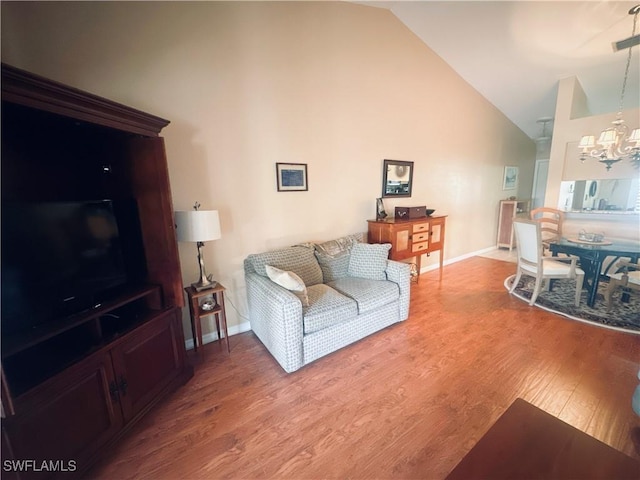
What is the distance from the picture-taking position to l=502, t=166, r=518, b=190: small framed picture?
5477mm

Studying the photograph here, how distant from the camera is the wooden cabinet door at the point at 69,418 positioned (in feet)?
3.45

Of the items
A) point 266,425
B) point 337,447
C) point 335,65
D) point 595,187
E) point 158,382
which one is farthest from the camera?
point 595,187

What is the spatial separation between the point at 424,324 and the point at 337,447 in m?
1.61

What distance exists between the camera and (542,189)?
6.28m

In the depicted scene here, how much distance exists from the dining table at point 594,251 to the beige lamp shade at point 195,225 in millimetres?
3725

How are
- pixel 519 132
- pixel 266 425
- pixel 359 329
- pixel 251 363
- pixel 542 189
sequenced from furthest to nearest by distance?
pixel 542 189 → pixel 519 132 → pixel 359 329 → pixel 251 363 → pixel 266 425

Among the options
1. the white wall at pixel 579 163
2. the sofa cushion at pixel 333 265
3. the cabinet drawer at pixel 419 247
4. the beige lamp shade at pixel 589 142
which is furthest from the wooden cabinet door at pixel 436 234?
the white wall at pixel 579 163

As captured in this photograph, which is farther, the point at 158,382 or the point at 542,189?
the point at 542,189

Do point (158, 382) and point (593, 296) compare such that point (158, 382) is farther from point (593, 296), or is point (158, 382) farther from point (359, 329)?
point (593, 296)

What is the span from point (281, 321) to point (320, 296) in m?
0.46

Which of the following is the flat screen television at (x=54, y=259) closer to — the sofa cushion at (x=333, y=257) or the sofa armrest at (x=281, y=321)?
the sofa armrest at (x=281, y=321)

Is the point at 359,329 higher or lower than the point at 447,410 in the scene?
higher

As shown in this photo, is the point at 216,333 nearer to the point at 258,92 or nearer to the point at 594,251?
the point at 258,92

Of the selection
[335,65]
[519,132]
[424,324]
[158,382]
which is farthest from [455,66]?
[158,382]
